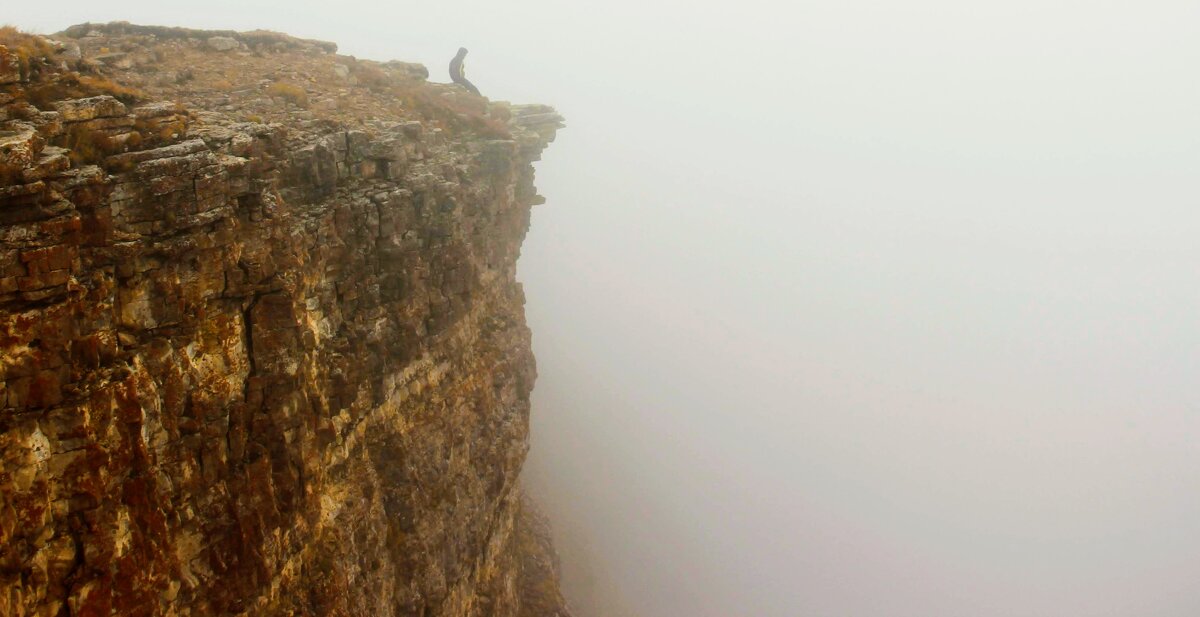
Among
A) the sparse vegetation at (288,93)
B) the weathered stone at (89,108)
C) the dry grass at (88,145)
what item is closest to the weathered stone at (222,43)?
the sparse vegetation at (288,93)

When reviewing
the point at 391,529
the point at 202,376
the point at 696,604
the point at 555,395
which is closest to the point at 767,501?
the point at 696,604

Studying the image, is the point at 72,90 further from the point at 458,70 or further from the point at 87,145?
the point at 458,70

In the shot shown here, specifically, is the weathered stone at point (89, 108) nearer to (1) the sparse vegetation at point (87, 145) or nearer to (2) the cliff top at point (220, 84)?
(2) the cliff top at point (220, 84)

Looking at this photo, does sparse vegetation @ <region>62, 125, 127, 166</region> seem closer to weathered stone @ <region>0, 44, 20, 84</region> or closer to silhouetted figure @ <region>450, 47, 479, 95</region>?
weathered stone @ <region>0, 44, 20, 84</region>

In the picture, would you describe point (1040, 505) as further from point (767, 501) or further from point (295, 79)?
point (295, 79)

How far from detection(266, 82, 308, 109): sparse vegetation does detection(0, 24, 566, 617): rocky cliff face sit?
0.12 metres

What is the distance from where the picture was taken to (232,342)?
18.0 meters

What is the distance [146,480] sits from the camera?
50.8 ft

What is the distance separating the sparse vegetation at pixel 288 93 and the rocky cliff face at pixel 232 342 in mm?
118

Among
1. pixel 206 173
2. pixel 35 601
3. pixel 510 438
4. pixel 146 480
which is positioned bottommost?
pixel 510 438

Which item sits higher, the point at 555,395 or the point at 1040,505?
the point at 555,395

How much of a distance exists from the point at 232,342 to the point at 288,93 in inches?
531

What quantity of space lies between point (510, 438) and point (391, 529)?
10.3 metres

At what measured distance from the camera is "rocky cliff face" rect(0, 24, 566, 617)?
13773mm
